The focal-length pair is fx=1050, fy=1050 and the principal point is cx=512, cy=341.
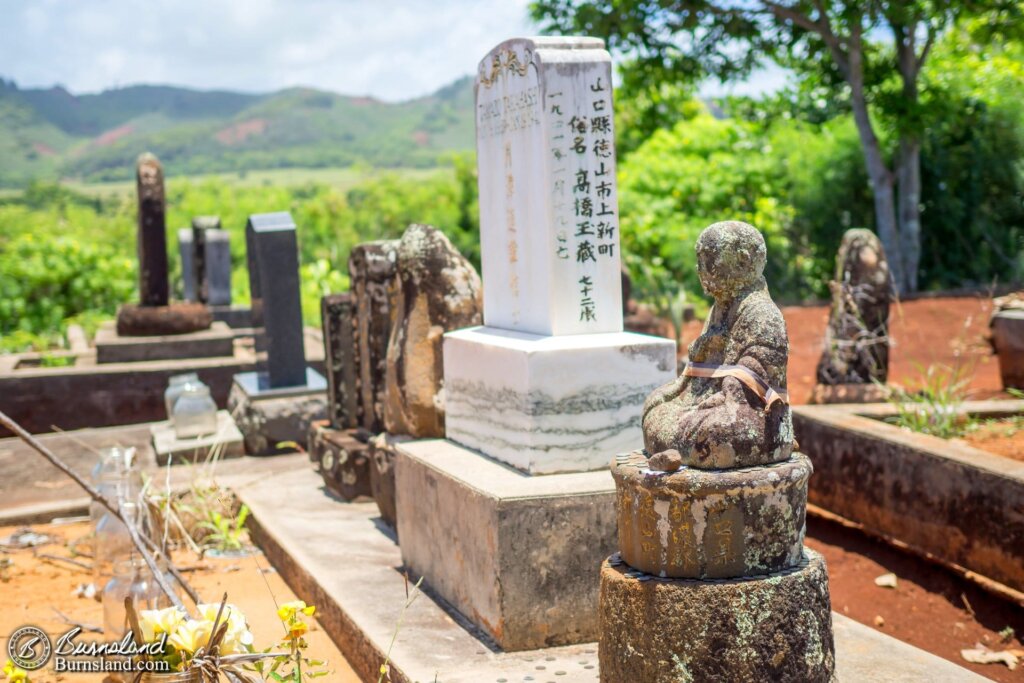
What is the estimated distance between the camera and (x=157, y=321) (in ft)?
36.3

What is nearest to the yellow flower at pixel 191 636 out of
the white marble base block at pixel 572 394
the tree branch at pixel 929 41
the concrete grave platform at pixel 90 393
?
the white marble base block at pixel 572 394

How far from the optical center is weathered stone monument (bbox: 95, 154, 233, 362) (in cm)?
1084

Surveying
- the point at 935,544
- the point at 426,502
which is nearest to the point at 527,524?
the point at 426,502

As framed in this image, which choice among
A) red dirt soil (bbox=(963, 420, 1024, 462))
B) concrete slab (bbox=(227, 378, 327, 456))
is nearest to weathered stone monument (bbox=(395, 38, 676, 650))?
red dirt soil (bbox=(963, 420, 1024, 462))

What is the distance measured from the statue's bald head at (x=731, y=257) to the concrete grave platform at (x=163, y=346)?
8.71m

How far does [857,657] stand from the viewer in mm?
3510

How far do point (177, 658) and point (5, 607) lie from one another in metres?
3.14

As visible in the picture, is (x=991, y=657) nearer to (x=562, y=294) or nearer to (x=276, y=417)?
(x=562, y=294)

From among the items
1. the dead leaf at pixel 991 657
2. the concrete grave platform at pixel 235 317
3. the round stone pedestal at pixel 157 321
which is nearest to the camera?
the dead leaf at pixel 991 657

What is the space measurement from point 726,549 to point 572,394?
1244 mm

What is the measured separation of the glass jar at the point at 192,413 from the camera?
802cm

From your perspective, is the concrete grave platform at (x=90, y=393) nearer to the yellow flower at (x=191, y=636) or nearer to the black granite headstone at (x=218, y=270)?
the black granite headstone at (x=218, y=270)

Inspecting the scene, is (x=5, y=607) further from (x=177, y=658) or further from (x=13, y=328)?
(x=13, y=328)

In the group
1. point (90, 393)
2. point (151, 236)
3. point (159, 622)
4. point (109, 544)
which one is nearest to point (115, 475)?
point (109, 544)
